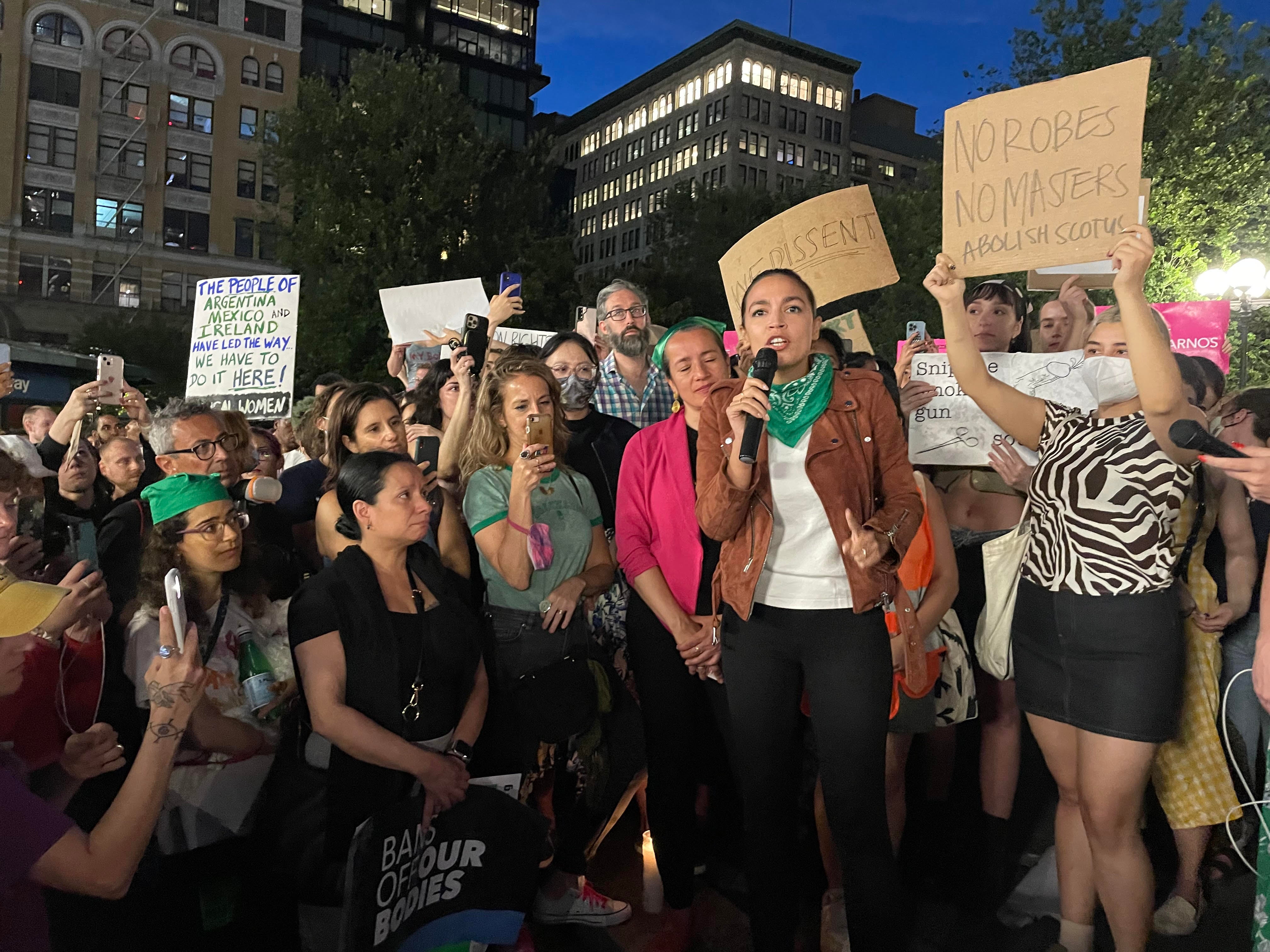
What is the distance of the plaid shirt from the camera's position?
189 inches

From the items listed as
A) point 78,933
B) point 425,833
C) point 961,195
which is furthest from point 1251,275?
point 78,933

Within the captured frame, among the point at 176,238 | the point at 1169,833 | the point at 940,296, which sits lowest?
the point at 1169,833

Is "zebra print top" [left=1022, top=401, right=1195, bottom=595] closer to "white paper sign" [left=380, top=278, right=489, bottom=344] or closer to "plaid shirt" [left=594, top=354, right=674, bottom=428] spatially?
"plaid shirt" [left=594, top=354, right=674, bottom=428]

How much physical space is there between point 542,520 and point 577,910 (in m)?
1.44

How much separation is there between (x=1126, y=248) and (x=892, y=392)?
1.15 meters

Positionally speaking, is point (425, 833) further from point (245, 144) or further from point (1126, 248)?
point (245, 144)

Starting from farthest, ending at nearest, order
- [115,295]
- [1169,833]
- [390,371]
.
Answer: [115,295] → [390,371] → [1169,833]

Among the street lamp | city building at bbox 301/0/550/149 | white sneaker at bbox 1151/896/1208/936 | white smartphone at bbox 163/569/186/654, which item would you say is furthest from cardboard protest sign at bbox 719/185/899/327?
city building at bbox 301/0/550/149

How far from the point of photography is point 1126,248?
2703 millimetres

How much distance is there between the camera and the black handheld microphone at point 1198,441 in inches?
80.8

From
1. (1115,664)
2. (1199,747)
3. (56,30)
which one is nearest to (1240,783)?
(1199,747)

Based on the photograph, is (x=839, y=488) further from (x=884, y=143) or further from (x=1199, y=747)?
(x=884, y=143)

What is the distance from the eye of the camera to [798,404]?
2607 mm

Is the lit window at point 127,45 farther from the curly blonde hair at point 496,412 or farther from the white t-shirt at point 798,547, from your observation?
the white t-shirt at point 798,547
